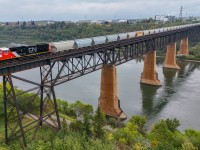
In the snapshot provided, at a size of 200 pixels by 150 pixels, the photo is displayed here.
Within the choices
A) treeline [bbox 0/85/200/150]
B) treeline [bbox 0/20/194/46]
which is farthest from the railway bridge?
treeline [bbox 0/20/194/46]

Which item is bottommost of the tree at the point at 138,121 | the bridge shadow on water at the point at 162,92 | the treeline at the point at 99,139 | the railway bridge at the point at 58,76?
the bridge shadow on water at the point at 162,92

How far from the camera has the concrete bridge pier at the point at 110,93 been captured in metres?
44.3

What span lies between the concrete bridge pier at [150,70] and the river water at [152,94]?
1808 mm

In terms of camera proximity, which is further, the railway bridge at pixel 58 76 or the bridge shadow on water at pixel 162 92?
the bridge shadow on water at pixel 162 92

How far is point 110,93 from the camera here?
148 feet

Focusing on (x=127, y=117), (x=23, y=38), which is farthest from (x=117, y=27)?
(x=127, y=117)

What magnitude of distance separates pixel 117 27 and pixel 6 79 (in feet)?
418

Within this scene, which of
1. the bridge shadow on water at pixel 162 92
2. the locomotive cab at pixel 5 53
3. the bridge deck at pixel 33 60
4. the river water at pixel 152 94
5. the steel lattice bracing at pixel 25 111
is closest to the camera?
the bridge deck at pixel 33 60

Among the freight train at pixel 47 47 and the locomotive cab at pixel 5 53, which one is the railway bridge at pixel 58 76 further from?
the freight train at pixel 47 47

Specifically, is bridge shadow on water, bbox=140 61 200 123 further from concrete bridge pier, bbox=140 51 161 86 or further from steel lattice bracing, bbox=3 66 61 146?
steel lattice bracing, bbox=3 66 61 146

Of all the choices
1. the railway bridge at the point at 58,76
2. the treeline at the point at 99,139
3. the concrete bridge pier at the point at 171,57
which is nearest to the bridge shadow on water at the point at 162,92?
the concrete bridge pier at the point at 171,57

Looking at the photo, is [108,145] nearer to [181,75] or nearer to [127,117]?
[127,117]

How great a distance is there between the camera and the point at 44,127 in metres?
32.5

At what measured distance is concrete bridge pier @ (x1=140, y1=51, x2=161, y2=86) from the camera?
208 feet
